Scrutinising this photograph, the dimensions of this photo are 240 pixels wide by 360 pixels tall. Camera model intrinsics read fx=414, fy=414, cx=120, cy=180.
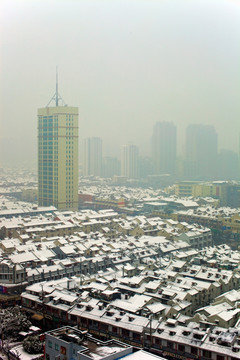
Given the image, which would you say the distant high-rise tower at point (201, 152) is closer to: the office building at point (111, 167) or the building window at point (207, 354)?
the office building at point (111, 167)

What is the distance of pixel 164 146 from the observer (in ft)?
50.0

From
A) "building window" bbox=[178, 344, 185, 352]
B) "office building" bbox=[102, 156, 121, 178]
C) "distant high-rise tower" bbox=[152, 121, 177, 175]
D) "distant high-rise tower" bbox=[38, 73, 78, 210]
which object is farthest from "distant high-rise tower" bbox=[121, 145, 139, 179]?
"building window" bbox=[178, 344, 185, 352]

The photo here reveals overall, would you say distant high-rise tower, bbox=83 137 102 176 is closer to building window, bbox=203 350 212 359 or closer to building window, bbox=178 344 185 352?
building window, bbox=178 344 185 352

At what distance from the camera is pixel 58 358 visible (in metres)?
2.38

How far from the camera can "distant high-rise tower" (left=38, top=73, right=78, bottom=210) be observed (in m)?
9.40

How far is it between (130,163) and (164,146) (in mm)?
2210

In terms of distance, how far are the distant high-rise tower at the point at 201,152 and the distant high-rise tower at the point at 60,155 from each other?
19.2 feet

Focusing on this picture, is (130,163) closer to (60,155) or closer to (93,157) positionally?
(93,157)

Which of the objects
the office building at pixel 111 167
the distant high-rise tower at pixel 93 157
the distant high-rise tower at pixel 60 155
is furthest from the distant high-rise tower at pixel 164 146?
the distant high-rise tower at pixel 60 155

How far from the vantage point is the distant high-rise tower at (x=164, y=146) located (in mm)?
15039

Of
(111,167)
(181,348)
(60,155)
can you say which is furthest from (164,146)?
(181,348)

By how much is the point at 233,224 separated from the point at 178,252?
8.99 feet

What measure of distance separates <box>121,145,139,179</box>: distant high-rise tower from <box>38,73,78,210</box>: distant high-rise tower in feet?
23.1

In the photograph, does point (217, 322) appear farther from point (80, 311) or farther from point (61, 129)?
point (61, 129)
